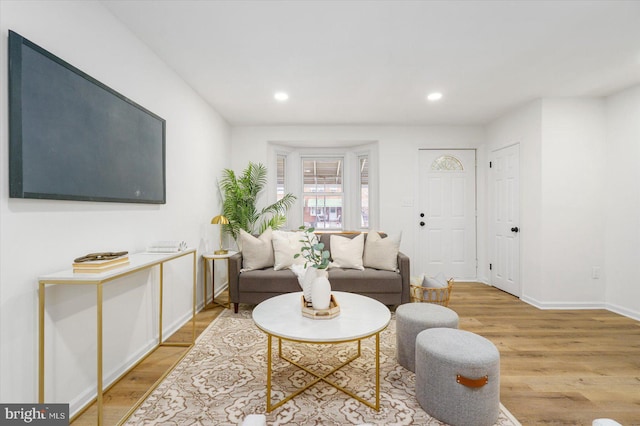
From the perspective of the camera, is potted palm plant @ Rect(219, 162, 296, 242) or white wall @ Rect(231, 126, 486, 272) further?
white wall @ Rect(231, 126, 486, 272)

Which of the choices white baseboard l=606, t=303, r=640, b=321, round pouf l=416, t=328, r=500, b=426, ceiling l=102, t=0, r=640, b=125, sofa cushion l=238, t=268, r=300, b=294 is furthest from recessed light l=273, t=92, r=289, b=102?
white baseboard l=606, t=303, r=640, b=321

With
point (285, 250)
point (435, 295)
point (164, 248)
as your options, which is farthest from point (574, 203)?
point (164, 248)

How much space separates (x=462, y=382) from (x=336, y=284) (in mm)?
1733

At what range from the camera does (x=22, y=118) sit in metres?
1.32

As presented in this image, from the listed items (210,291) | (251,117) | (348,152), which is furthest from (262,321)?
(348,152)

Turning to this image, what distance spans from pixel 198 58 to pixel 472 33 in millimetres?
2234

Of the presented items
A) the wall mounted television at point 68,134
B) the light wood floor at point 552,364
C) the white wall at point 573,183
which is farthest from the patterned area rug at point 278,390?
the white wall at point 573,183

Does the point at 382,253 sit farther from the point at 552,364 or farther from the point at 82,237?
the point at 82,237

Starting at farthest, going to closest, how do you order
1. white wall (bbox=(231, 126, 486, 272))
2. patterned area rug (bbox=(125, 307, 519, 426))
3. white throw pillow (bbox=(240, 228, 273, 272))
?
white wall (bbox=(231, 126, 486, 272))
white throw pillow (bbox=(240, 228, 273, 272))
patterned area rug (bbox=(125, 307, 519, 426))

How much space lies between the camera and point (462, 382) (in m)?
1.51

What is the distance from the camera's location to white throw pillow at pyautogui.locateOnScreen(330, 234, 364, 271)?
338cm

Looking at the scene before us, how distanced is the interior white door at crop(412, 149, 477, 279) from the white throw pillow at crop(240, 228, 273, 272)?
2699 millimetres

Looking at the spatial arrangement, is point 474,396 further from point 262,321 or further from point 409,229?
point 409,229

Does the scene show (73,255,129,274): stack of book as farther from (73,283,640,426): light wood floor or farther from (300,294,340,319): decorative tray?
(300,294,340,319): decorative tray
